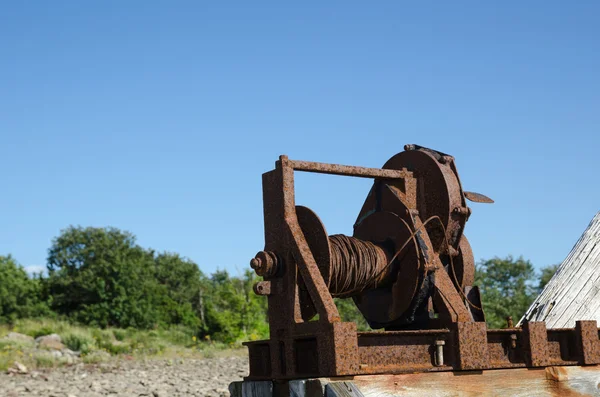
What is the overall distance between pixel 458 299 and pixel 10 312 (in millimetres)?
46153

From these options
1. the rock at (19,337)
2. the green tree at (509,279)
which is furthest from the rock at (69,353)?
the green tree at (509,279)

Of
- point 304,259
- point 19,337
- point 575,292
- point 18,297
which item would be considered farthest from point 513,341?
point 18,297

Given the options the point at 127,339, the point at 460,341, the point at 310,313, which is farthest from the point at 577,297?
the point at 127,339

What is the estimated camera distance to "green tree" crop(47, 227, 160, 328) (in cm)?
4831

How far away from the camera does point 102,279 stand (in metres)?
50.7

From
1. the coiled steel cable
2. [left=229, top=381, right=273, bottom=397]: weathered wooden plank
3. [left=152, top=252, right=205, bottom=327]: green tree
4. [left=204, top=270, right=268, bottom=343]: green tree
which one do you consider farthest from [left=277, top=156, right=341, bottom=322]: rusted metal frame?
[left=152, top=252, right=205, bottom=327]: green tree

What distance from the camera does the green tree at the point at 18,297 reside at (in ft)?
152

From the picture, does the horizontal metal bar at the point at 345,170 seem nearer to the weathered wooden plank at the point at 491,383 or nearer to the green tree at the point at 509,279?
the weathered wooden plank at the point at 491,383

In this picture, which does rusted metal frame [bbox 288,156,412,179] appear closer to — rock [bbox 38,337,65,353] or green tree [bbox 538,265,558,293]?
rock [bbox 38,337,65,353]

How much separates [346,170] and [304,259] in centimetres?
77

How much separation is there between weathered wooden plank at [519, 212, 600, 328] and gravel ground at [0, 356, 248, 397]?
350 inches

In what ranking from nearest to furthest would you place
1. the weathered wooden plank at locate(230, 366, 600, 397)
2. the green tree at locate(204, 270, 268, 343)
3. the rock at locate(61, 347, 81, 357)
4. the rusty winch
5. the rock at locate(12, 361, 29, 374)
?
1. the weathered wooden plank at locate(230, 366, 600, 397)
2. the rusty winch
3. the rock at locate(12, 361, 29, 374)
4. the rock at locate(61, 347, 81, 357)
5. the green tree at locate(204, 270, 268, 343)

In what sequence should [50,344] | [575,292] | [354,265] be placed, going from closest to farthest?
1. [354,265]
2. [575,292]
3. [50,344]

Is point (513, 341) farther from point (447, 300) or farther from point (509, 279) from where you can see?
point (509, 279)
